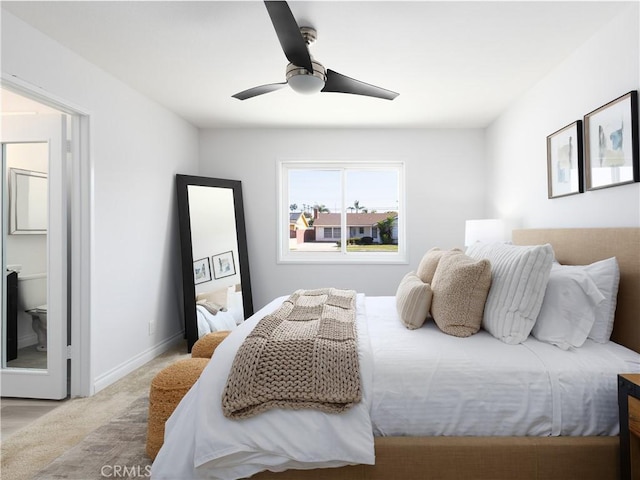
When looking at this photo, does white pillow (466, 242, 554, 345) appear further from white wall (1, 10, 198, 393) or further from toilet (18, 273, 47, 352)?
toilet (18, 273, 47, 352)

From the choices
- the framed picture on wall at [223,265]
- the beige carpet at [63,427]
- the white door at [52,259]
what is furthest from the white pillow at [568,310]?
the framed picture on wall at [223,265]

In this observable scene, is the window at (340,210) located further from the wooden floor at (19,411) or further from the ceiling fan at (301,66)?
the wooden floor at (19,411)

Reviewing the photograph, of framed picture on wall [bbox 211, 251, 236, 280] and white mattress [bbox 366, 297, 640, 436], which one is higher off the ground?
framed picture on wall [bbox 211, 251, 236, 280]

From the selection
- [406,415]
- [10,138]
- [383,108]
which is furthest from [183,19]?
[406,415]

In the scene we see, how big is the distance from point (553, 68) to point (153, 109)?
135 inches

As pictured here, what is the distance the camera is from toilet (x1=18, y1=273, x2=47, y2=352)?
9.64 feet

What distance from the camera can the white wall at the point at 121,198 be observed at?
2.54 meters

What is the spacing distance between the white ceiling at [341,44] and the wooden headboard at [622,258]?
1249 mm

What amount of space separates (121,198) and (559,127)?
3475 mm

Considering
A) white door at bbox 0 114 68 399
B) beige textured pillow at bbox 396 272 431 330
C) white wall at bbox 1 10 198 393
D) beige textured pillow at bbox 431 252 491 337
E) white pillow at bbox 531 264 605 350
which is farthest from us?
white door at bbox 0 114 68 399

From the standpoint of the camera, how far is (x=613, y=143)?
2.24m

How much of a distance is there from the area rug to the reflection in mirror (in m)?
1.02

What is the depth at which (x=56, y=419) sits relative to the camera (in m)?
2.50

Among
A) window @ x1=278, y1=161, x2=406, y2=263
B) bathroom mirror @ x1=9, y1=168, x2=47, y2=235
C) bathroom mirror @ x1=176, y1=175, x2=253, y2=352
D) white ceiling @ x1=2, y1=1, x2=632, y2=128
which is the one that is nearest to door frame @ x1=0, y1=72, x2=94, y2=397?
bathroom mirror @ x1=9, y1=168, x2=47, y2=235
